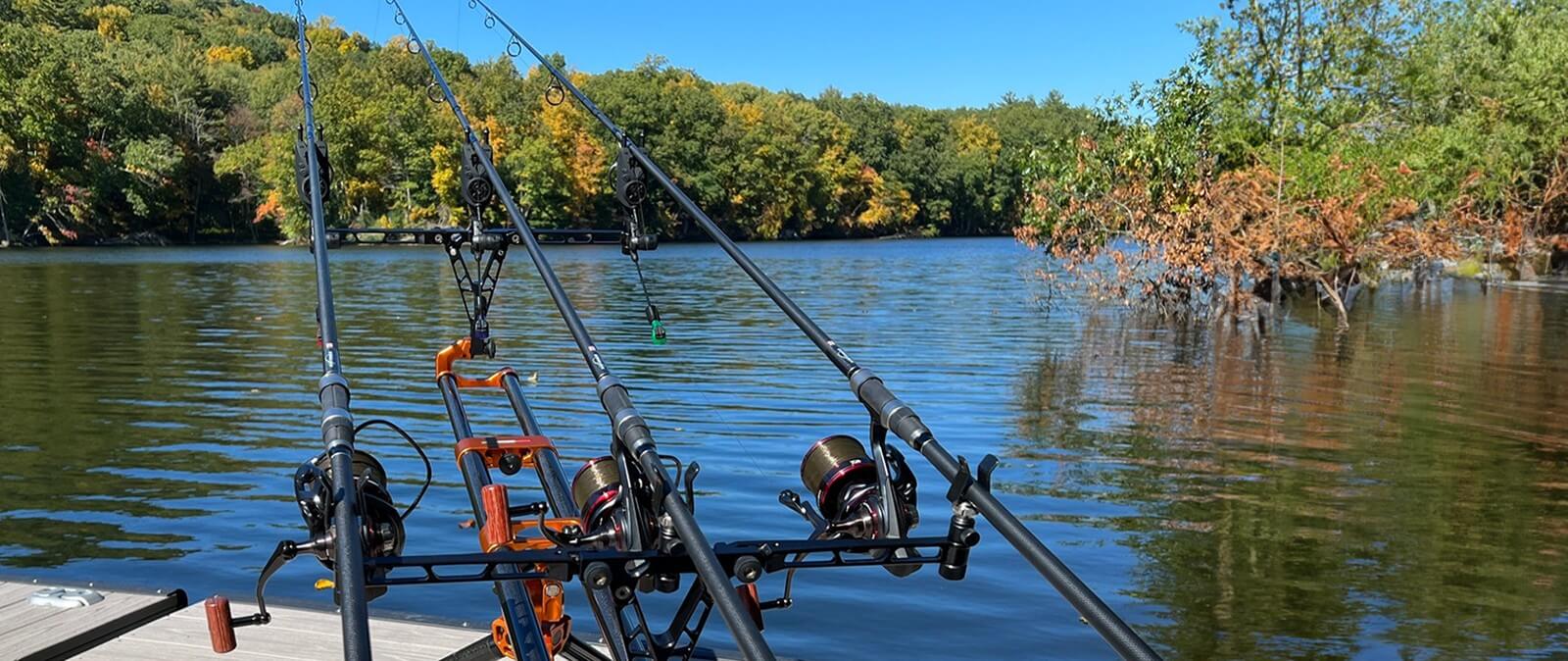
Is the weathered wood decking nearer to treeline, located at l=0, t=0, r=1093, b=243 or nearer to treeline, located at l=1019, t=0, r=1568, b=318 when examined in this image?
treeline, located at l=1019, t=0, r=1568, b=318

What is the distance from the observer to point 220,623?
130 inches

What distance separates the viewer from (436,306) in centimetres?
3088

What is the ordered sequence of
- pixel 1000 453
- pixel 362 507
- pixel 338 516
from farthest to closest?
pixel 1000 453 < pixel 362 507 < pixel 338 516

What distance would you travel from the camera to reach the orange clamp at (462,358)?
5.12 meters

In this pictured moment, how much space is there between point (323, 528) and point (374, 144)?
84.8 m

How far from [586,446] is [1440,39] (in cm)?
4145

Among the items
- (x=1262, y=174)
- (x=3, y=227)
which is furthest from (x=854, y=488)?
(x=3, y=227)

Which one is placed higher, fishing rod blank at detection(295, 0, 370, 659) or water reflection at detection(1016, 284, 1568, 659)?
fishing rod blank at detection(295, 0, 370, 659)

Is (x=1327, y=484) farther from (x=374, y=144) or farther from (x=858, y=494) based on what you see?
(x=374, y=144)

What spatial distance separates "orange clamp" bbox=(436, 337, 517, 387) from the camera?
5.12 metres

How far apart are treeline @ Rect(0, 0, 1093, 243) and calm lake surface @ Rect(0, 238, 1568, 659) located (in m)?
41.1

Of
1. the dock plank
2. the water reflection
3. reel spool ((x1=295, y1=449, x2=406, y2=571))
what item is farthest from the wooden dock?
the water reflection

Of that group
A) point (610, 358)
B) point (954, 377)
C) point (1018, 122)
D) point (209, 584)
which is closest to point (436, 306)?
point (610, 358)

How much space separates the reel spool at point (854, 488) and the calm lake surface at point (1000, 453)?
3468mm
